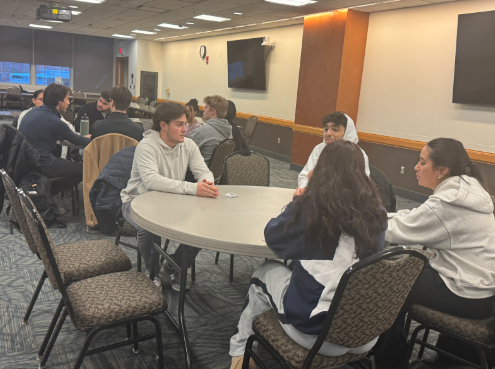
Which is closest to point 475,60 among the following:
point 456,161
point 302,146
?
point 302,146

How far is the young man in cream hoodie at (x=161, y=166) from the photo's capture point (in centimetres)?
250

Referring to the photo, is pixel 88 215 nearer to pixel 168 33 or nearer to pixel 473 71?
pixel 473 71

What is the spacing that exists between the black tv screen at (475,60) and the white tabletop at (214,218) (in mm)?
3745

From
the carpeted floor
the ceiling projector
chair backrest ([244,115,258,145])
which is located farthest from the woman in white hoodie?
the ceiling projector

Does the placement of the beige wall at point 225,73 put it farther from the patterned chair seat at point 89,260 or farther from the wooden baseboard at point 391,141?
the patterned chair seat at point 89,260

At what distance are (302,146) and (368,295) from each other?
6.52 m

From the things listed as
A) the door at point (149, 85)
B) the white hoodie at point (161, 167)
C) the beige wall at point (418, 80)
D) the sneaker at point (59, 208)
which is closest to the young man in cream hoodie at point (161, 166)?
the white hoodie at point (161, 167)

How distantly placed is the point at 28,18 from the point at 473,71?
35.7 ft

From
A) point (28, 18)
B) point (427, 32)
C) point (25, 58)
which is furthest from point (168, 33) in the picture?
point (427, 32)

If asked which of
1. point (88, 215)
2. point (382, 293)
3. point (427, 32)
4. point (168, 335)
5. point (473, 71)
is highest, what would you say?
point (427, 32)

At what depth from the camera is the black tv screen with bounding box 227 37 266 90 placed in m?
9.36

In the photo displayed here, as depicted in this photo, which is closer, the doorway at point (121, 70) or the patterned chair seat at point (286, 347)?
the patterned chair seat at point (286, 347)

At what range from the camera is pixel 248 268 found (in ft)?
11.1

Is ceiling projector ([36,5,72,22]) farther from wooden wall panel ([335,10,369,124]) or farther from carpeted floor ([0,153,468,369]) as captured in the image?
carpeted floor ([0,153,468,369])
